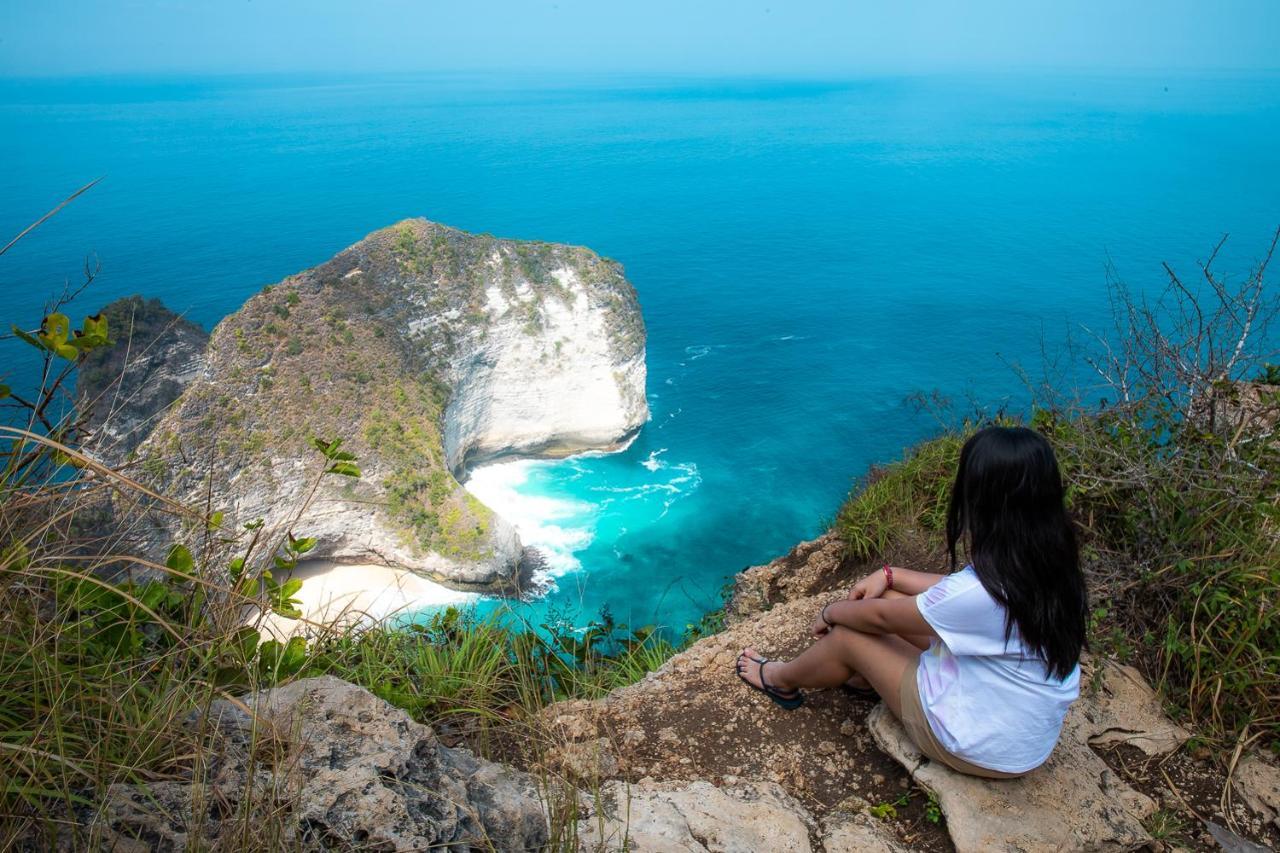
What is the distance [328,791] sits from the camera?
1.88 metres

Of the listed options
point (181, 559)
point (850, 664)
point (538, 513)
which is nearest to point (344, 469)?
point (181, 559)

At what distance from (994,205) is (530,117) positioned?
86011 millimetres

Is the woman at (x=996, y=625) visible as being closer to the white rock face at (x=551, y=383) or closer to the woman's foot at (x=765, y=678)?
the woman's foot at (x=765, y=678)

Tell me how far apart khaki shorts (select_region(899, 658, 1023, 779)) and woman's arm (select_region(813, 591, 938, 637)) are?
0.64 ft

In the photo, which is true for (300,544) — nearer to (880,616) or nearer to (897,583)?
(880,616)

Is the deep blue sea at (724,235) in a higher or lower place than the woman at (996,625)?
lower

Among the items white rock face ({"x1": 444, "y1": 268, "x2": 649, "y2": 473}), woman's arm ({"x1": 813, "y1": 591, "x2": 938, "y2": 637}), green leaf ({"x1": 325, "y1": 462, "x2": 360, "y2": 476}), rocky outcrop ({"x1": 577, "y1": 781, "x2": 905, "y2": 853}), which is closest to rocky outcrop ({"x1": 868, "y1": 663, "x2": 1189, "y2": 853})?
rocky outcrop ({"x1": 577, "y1": 781, "x2": 905, "y2": 853})

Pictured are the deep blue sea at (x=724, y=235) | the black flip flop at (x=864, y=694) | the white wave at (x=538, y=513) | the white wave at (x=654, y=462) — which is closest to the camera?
the black flip flop at (x=864, y=694)

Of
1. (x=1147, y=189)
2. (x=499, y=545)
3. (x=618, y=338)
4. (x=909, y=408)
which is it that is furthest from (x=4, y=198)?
(x=1147, y=189)

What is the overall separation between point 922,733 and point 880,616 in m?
0.46

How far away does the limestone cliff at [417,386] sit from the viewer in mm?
24875

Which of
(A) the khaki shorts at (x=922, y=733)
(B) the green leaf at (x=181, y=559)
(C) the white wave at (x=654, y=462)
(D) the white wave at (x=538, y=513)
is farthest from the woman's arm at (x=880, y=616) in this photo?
(C) the white wave at (x=654, y=462)

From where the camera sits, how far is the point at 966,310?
4572 cm

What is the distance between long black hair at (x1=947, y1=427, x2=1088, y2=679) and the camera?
2.38 m
